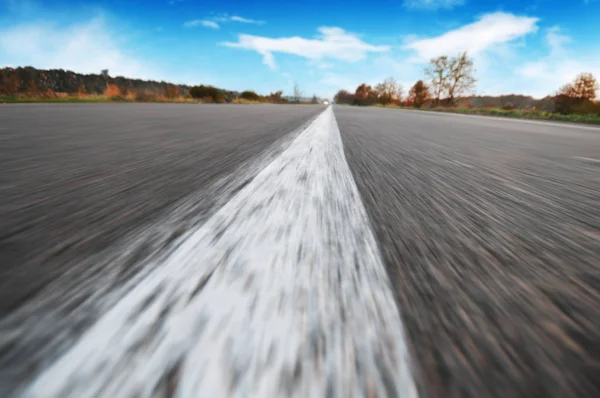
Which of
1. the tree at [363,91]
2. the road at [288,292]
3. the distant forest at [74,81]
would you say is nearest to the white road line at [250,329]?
the road at [288,292]

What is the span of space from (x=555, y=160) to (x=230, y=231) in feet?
8.66

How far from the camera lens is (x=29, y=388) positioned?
0.89 feet

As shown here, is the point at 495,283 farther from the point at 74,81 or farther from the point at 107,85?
the point at 74,81

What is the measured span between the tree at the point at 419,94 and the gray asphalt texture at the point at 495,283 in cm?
4678

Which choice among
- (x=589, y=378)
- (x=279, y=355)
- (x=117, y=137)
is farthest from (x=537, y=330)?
(x=117, y=137)

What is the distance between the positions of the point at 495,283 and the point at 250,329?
0.46 m

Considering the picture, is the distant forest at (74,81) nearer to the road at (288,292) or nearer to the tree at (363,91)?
the road at (288,292)

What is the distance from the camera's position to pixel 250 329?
355 mm

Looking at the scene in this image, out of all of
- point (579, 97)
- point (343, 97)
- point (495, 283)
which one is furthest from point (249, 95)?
point (343, 97)

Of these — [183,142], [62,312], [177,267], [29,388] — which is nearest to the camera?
[29,388]

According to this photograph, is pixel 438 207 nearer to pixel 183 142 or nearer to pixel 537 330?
pixel 537 330

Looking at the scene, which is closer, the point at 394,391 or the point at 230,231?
the point at 394,391

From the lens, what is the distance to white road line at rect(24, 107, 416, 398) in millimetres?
286

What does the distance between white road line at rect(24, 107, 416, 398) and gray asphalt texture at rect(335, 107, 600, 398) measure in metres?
0.06
